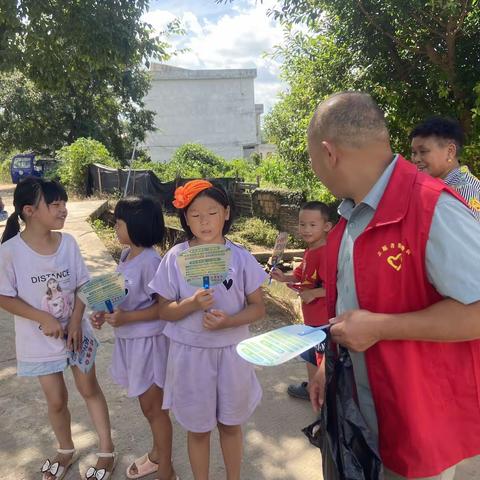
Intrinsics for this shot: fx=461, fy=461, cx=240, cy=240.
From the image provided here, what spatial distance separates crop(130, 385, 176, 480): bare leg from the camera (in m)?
2.40

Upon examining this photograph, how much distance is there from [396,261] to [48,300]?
6.10 ft

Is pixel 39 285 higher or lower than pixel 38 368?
higher

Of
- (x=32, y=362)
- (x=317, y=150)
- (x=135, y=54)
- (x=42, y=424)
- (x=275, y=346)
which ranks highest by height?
(x=135, y=54)

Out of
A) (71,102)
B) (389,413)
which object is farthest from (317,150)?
(71,102)

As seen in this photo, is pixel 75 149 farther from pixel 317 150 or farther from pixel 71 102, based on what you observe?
pixel 317 150

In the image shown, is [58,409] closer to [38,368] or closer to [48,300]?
[38,368]

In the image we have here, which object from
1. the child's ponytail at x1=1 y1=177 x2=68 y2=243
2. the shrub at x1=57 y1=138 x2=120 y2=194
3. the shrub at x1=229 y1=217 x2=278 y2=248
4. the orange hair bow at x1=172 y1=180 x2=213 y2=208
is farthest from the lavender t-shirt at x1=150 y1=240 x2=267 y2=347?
the shrub at x1=57 y1=138 x2=120 y2=194

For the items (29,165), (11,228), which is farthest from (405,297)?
(29,165)

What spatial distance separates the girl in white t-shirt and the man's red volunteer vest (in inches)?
67.1

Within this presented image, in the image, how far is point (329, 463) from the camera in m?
1.43

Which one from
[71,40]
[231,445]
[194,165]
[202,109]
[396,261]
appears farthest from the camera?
[202,109]

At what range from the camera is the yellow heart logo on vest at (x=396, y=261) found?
1271 mm

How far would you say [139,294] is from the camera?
2.38 meters

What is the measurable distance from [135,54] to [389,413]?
6.47 metres
